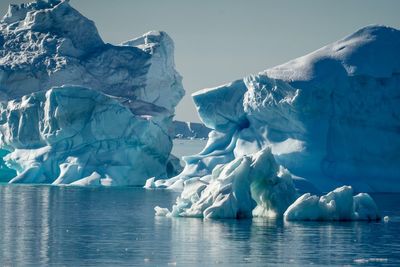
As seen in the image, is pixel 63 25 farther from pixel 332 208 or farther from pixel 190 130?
pixel 190 130

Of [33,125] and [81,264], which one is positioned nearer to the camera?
[81,264]

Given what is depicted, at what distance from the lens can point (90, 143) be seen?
4388 centimetres

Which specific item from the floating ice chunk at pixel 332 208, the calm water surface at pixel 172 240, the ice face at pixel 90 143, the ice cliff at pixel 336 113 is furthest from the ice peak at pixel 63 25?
the floating ice chunk at pixel 332 208

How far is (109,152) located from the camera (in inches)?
1716

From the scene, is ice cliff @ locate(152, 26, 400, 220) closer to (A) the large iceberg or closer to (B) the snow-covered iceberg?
(B) the snow-covered iceberg

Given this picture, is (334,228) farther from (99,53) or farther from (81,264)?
(99,53)

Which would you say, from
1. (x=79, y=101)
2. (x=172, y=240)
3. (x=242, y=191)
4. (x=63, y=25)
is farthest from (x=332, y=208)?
(x=63, y=25)

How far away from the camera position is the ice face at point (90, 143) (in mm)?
43250

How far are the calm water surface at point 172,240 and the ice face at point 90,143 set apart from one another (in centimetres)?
1068

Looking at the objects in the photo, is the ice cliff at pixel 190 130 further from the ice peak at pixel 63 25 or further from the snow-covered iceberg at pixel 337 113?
the snow-covered iceberg at pixel 337 113

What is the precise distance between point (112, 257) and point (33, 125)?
25782 millimetres

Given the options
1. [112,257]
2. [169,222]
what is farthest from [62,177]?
[112,257]

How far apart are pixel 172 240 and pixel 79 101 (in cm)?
2086

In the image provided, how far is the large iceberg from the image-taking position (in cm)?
4338
